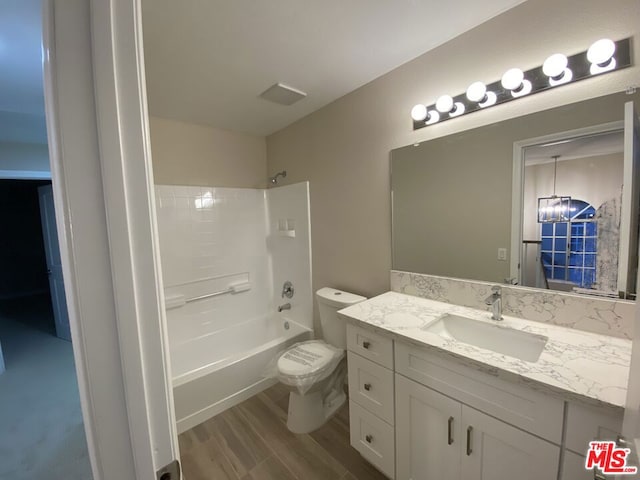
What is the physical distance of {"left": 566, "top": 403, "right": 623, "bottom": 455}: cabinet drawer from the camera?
0.75 metres

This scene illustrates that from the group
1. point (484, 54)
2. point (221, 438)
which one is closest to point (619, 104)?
point (484, 54)

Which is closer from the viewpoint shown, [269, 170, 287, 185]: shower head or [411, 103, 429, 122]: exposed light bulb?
[411, 103, 429, 122]: exposed light bulb

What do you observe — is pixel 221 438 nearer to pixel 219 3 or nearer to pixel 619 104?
pixel 219 3

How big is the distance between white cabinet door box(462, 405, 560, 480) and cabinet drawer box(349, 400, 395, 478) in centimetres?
37

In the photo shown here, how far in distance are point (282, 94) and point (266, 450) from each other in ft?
7.85

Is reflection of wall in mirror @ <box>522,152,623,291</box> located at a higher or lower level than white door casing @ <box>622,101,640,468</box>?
higher

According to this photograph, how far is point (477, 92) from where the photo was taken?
1.33 metres

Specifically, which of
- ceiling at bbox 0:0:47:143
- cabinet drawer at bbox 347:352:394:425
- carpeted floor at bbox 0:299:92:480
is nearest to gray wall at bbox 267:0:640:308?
cabinet drawer at bbox 347:352:394:425

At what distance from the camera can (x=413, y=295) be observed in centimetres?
171

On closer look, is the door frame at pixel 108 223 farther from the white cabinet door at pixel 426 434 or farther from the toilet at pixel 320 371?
the toilet at pixel 320 371

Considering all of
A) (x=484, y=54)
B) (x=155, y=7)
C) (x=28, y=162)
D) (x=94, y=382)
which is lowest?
(x=94, y=382)

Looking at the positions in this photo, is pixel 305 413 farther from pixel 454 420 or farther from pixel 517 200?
pixel 517 200

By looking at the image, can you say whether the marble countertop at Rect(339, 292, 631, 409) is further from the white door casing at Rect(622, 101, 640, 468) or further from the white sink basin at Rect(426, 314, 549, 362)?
the white door casing at Rect(622, 101, 640, 468)

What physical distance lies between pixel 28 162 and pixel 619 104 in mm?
4080
